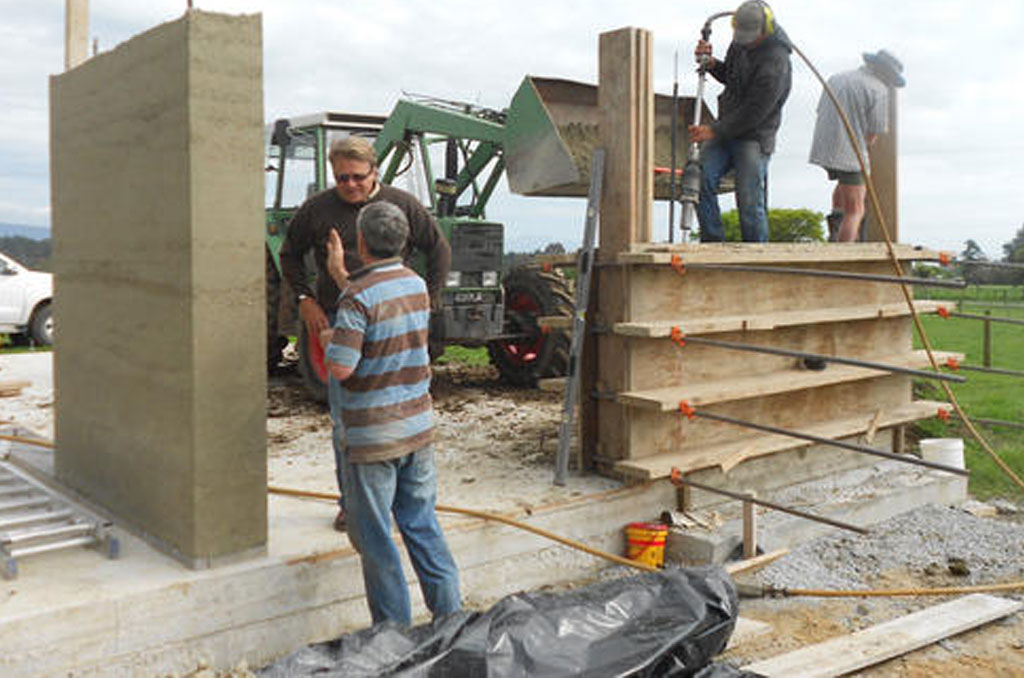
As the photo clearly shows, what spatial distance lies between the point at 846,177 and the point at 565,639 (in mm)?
4444

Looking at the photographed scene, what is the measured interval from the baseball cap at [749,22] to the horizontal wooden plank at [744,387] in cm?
201

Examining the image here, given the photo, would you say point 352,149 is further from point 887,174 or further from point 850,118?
point 887,174

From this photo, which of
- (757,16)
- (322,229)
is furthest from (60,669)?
(757,16)

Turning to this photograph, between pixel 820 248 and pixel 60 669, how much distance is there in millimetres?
4609

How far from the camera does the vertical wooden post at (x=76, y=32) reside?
15.6 ft

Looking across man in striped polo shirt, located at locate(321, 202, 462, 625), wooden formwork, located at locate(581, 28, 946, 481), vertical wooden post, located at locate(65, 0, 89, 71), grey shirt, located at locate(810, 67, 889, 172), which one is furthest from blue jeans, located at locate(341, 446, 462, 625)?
grey shirt, located at locate(810, 67, 889, 172)

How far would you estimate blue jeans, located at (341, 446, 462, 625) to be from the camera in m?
3.50

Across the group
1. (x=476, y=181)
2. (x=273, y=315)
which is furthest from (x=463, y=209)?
(x=273, y=315)

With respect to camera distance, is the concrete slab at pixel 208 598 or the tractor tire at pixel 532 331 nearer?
the concrete slab at pixel 208 598

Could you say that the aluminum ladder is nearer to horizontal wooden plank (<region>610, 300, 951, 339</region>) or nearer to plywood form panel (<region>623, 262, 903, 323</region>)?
horizontal wooden plank (<region>610, 300, 951, 339</region>)

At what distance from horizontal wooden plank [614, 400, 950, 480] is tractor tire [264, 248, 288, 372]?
439 cm

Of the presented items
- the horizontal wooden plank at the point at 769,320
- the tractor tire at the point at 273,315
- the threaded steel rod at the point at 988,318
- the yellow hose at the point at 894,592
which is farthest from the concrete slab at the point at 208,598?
the tractor tire at the point at 273,315

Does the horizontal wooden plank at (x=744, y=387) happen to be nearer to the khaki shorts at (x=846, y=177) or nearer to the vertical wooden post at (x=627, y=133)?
the vertical wooden post at (x=627, y=133)

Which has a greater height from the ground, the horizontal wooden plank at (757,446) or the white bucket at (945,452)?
the horizontal wooden plank at (757,446)
